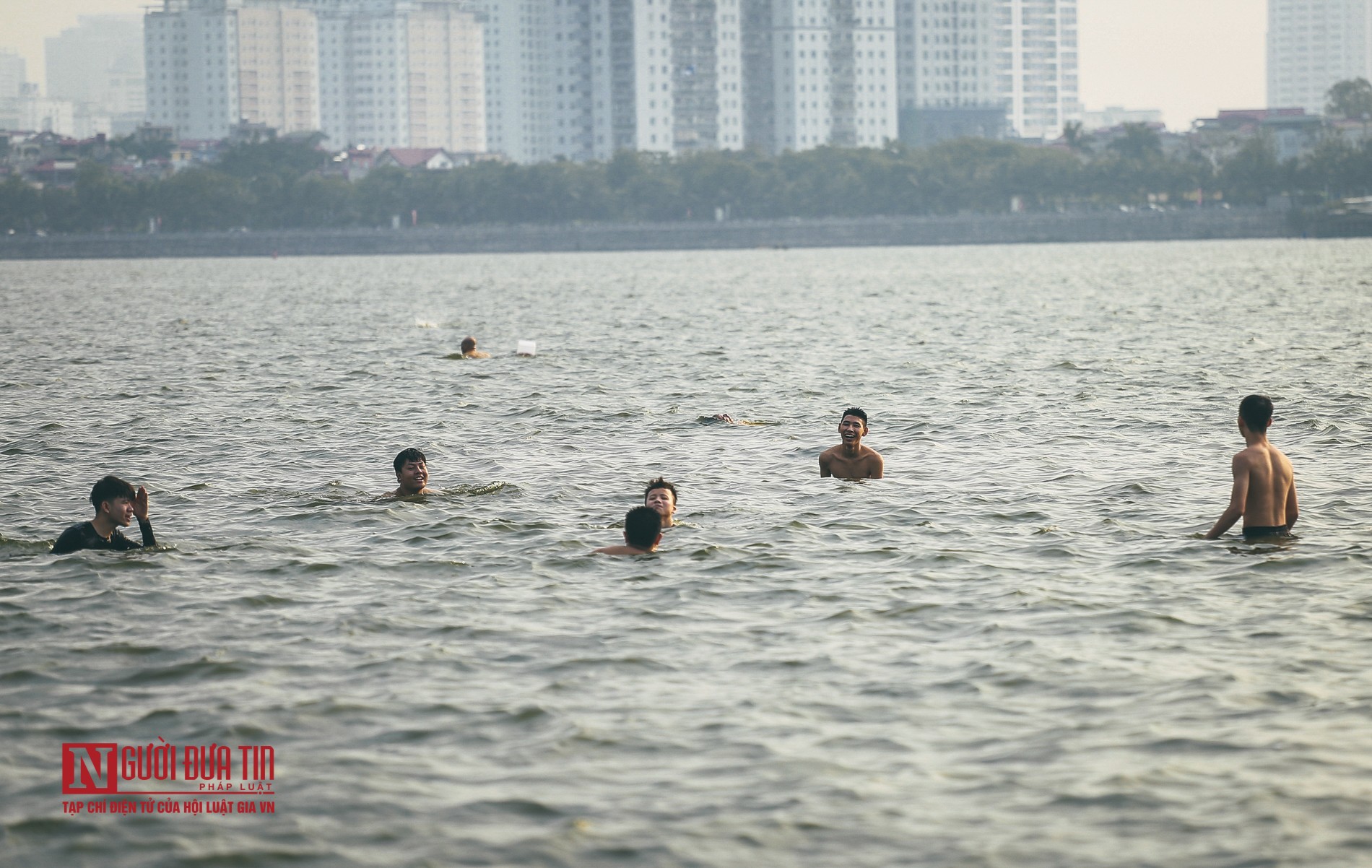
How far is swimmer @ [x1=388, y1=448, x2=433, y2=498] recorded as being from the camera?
66.6 ft

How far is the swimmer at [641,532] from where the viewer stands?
17391mm

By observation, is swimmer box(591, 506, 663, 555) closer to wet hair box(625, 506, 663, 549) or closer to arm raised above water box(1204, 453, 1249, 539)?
wet hair box(625, 506, 663, 549)

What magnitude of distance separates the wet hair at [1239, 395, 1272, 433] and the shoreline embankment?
166m

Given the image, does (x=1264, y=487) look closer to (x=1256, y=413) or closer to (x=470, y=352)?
(x=1256, y=413)

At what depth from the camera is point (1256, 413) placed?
1633cm

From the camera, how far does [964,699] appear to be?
12.2 m

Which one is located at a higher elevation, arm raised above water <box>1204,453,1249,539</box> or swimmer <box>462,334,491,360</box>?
swimmer <box>462,334,491,360</box>

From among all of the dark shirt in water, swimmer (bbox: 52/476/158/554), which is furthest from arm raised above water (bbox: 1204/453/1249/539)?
the dark shirt in water

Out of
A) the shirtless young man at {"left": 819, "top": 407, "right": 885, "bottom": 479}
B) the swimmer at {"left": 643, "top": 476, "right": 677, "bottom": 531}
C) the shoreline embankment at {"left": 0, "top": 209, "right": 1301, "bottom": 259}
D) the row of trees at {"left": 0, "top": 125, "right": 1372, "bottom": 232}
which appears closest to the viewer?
the swimmer at {"left": 643, "top": 476, "right": 677, "bottom": 531}

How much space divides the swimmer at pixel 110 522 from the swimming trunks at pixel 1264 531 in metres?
11.1

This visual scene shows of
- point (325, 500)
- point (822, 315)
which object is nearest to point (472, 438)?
point (325, 500)

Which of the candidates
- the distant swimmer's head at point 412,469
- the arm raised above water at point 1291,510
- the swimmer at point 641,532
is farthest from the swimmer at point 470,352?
the arm raised above water at point 1291,510

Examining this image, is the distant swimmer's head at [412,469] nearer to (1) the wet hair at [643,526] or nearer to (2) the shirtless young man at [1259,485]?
(1) the wet hair at [643,526]

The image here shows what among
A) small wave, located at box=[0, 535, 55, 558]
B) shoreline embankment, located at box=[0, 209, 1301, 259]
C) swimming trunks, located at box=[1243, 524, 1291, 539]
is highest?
shoreline embankment, located at box=[0, 209, 1301, 259]
